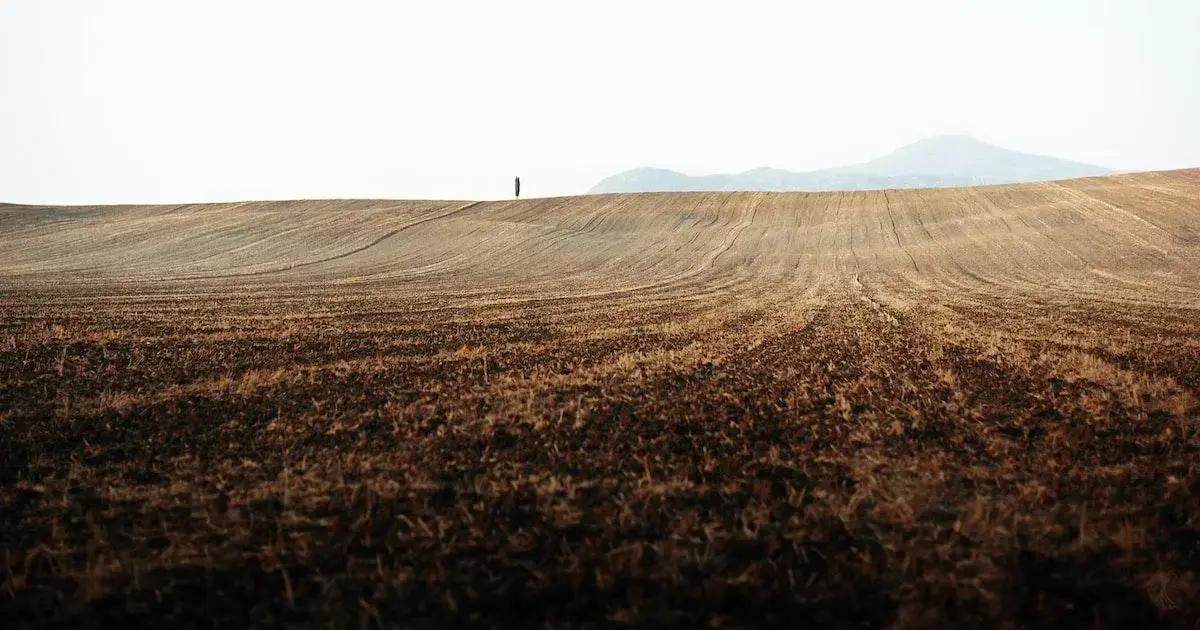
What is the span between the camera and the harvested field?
4219 mm

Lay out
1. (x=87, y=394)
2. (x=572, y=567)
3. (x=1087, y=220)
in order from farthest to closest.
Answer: (x=1087, y=220) → (x=87, y=394) → (x=572, y=567)

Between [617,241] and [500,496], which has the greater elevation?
[617,241]

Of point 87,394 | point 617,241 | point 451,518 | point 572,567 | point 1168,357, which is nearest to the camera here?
point 572,567

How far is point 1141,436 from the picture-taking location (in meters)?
7.14

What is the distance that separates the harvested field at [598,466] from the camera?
13.8ft

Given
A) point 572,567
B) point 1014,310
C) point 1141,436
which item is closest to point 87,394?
point 572,567

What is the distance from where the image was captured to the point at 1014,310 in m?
19.4

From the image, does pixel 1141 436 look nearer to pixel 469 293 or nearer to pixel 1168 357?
pixel 1168 357

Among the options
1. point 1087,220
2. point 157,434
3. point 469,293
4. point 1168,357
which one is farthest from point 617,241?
point 157,434

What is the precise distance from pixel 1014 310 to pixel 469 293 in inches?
730

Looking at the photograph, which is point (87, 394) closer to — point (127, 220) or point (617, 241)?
point (617, 241)

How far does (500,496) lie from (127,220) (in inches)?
2687

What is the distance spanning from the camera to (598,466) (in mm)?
6395

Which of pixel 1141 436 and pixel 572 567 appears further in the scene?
pixel 1141 436
